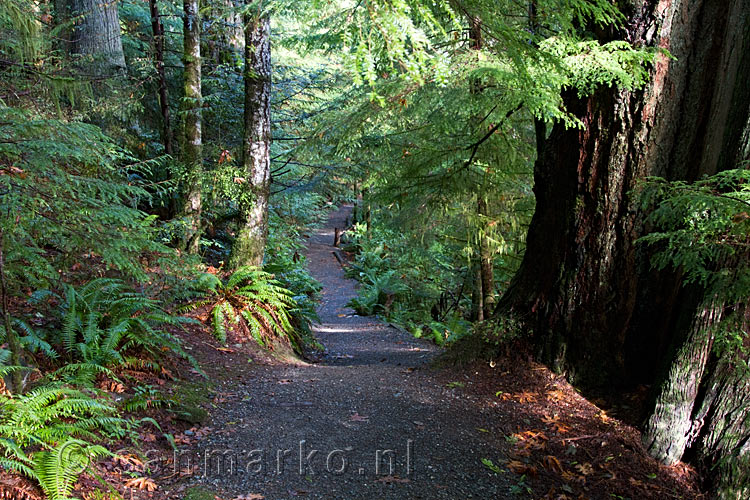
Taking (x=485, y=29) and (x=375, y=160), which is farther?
(x=375, y=160)

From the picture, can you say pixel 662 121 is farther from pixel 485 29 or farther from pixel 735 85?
pixel 485 29

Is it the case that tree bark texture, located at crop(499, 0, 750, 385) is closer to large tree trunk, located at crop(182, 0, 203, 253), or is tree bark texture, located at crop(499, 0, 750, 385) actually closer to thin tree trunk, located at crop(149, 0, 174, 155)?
large tree trunk, located at crop(182, 0, 203, 253)

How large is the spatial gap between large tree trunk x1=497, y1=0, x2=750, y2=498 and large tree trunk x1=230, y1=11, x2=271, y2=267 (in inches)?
183

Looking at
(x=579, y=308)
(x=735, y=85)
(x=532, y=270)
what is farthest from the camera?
(x=532, y=270)

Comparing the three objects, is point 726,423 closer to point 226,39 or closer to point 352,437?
point 352,437

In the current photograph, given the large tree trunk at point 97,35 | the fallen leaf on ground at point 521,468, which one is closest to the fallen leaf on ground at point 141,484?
the fallen leaf on ground at point 521,468

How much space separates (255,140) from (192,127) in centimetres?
118

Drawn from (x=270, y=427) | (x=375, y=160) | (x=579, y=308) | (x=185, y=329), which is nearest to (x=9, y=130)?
(x=270, y=427)

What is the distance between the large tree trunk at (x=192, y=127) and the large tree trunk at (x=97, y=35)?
154 centimetres

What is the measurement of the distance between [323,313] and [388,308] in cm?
196

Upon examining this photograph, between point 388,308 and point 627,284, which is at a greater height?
point 627,284

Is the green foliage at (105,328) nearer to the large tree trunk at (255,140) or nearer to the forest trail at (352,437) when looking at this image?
the forest trail at (352,437)

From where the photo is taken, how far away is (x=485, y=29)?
11.1 feet

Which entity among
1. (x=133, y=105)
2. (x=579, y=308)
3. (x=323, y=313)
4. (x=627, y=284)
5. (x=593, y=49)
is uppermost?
(x=593, y=49)
